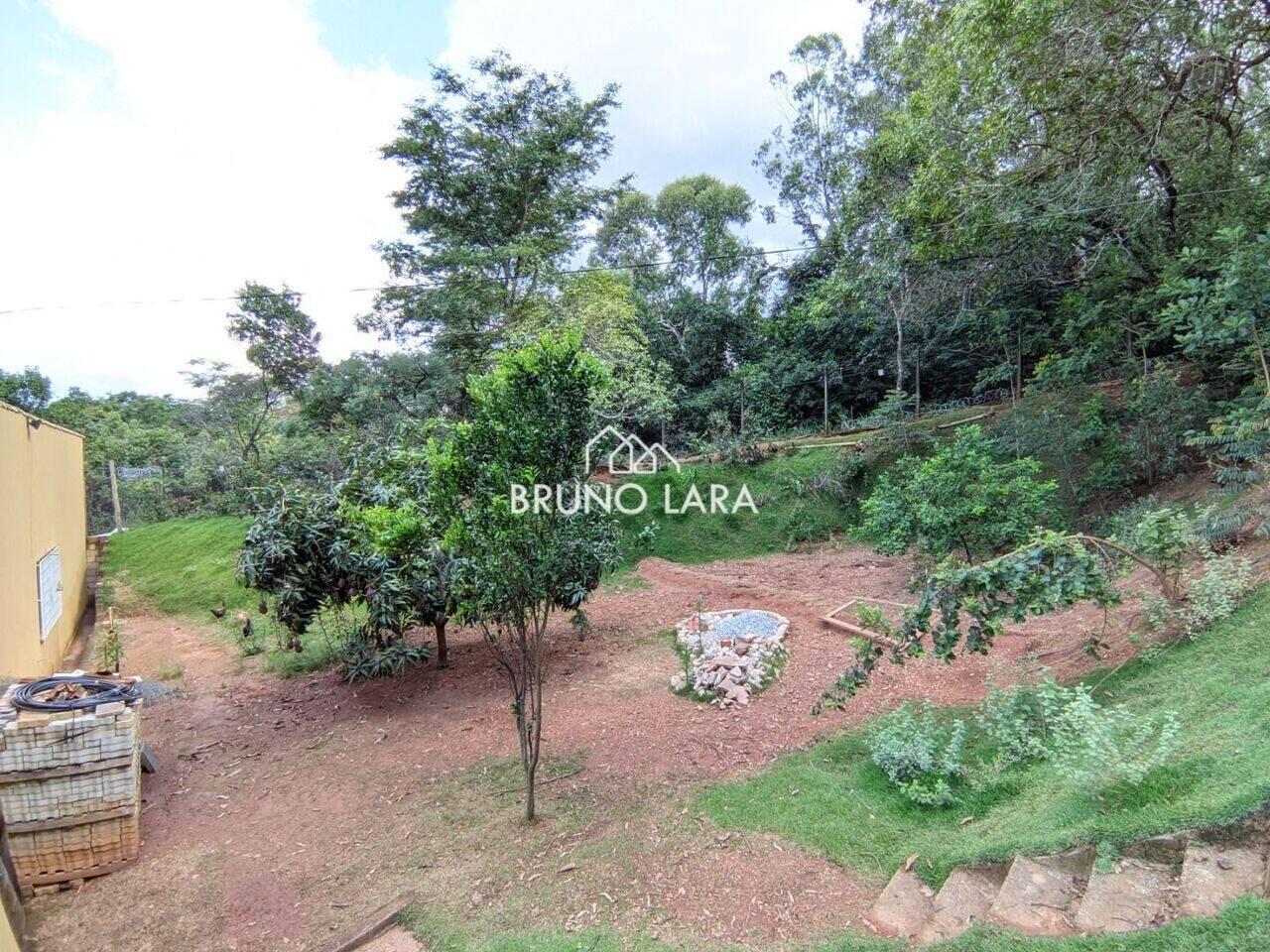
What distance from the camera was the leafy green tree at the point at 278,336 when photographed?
11.3m

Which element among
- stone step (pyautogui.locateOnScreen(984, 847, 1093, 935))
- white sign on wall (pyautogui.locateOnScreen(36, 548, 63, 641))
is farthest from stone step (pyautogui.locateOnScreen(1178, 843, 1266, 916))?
white sign on wall (pyautogui.locateOnScreen(36, 548, 63, 641))

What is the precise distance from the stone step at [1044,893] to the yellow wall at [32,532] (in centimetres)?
691

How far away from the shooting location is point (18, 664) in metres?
4.91

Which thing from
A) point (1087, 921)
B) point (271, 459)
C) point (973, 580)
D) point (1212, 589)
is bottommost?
point (1087, 921)

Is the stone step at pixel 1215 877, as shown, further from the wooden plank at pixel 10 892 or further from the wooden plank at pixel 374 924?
the wooden plank at pixel 10 892

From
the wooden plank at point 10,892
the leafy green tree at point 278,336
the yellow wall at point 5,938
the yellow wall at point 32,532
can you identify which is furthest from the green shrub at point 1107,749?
the leafy green tree at point 278,336

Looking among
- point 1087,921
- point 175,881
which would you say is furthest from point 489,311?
point 1087,921

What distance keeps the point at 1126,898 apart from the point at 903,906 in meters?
0.83

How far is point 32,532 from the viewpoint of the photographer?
5.80 metres

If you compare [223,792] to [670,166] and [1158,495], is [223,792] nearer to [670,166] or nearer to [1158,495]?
[1158,495]

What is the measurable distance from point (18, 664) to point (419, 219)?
10.2 meters

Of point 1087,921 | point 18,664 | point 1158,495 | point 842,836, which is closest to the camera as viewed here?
point 1087,921

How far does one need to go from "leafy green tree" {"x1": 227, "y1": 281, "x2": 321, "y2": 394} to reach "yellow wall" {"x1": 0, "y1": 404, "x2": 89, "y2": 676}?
156 inches

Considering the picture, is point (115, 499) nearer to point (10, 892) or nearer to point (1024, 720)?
point (10, 892)
